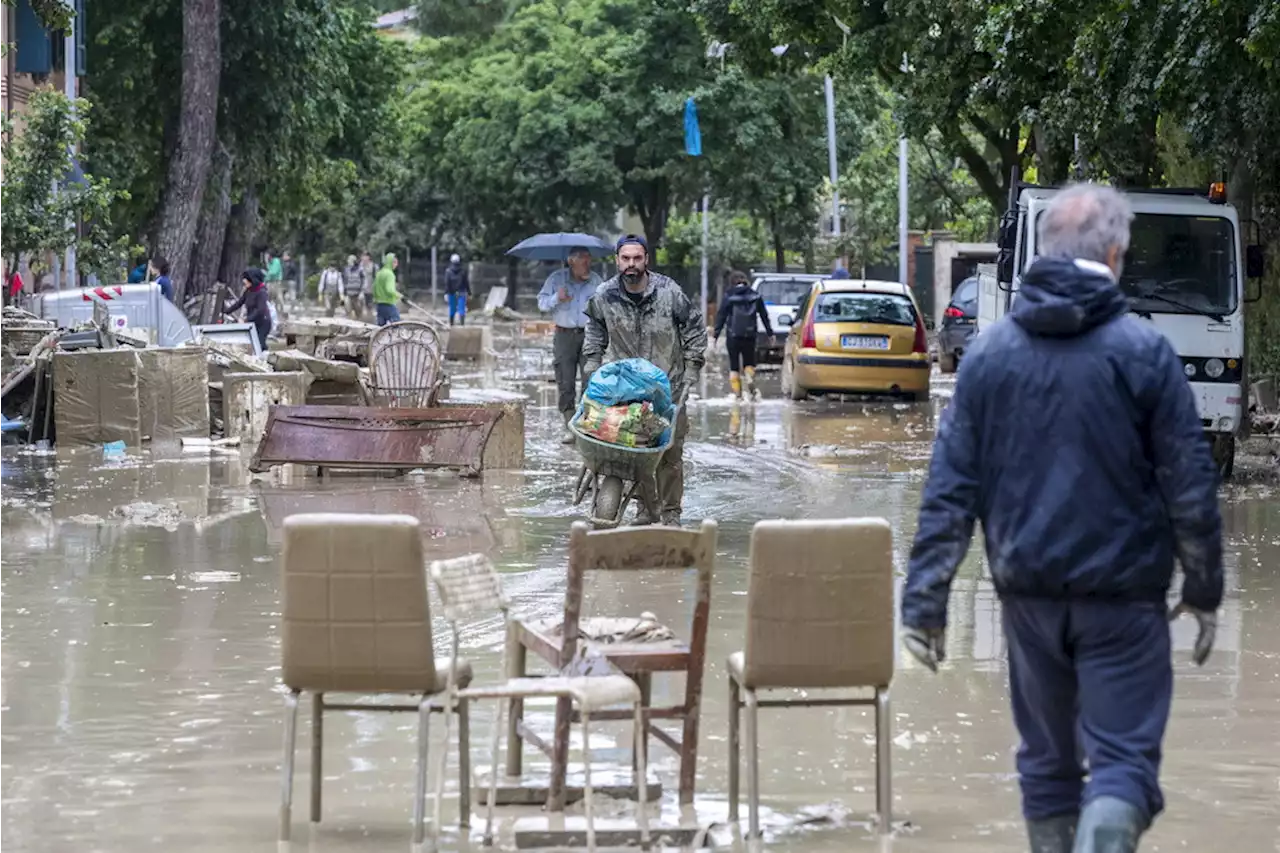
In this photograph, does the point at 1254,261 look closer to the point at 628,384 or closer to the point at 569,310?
the point at 569,310

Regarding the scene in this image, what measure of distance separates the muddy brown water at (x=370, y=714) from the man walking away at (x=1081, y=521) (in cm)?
130

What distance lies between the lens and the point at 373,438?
653 inches

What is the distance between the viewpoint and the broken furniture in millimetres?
5914

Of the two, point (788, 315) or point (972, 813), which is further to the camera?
point (788, 315)

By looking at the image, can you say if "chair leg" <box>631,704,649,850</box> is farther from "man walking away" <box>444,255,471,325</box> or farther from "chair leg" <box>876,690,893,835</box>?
"man walking away" <box>444,255,471,325</box>

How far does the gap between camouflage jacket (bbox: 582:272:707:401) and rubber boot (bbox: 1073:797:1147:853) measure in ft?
26.5

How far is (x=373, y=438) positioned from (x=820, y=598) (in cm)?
1068

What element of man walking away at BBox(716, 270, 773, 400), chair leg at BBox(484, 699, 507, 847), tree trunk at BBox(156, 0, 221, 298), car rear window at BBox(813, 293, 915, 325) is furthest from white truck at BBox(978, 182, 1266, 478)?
tree trunk at BBox(156, 0, 221, 298)

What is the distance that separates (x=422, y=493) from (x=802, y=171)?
39.5 metres

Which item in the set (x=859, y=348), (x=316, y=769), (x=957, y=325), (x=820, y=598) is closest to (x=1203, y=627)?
(x=820, y=598)

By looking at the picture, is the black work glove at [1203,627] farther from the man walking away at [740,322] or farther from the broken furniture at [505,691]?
the man walking away at [740,322]

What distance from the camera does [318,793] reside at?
21.2 ft

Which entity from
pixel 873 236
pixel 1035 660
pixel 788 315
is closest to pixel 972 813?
pixel 1035 660

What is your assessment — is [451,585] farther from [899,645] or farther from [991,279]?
[991,279]
